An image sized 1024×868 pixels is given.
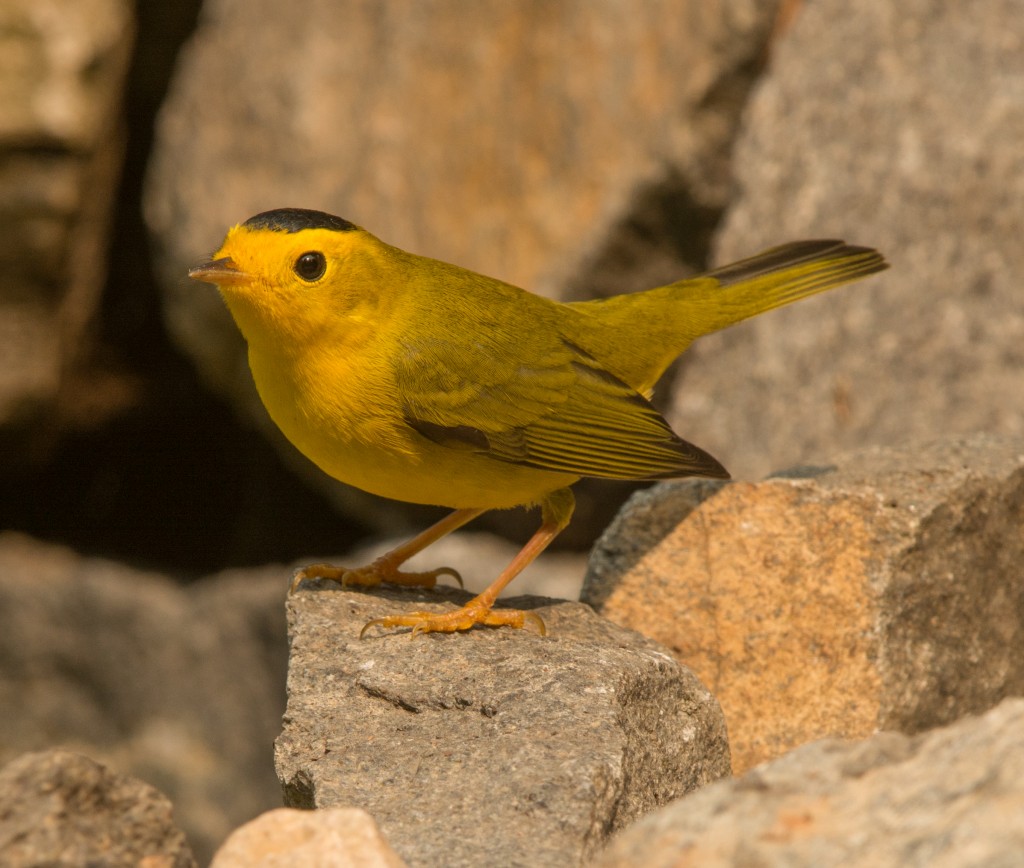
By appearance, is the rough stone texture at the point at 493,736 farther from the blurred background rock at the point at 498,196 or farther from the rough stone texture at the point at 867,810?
the blurred background rock at the point at 498,196

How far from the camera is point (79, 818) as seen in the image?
106 inches

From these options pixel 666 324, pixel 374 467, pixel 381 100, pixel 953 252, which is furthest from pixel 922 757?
pixel 381 100

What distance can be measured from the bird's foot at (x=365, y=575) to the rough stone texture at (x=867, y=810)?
228cm

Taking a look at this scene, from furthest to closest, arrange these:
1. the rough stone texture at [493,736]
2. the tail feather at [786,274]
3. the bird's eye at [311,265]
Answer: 1. the tail feather at [786,274]
2. the bird's eye at [311,265]
3. the rough stone texture at [493,736]

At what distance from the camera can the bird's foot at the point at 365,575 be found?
4645 mm

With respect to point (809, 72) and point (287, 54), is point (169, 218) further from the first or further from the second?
point (809, 72)

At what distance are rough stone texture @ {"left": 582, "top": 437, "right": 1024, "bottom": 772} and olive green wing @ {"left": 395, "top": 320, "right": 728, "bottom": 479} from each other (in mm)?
194

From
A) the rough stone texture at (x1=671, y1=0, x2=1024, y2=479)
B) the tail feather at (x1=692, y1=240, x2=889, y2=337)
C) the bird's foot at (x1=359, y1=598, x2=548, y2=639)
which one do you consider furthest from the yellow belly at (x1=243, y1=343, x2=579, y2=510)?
the rough stone texture at (x1=671, y1=0, x2=1024, y2=479)

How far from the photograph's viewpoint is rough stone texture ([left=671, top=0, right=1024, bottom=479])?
6.14 metres

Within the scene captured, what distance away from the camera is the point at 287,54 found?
7621 mm

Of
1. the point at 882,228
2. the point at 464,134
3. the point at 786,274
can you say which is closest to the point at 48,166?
the point at 464,134

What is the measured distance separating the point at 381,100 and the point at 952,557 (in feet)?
14.2

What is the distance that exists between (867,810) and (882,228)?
4.55 metres

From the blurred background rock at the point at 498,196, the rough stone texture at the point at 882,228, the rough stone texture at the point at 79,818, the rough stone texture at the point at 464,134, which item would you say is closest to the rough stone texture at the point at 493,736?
the rough stone texture at the point at 79,818
